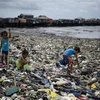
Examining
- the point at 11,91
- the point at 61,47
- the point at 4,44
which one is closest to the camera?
the point at 11,91

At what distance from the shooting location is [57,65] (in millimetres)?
8867

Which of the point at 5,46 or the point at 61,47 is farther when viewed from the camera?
the point at 61,47

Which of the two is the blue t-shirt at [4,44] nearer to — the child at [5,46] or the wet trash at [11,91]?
the child at [5,46]

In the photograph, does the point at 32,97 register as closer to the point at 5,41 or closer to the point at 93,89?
the point at 93,89

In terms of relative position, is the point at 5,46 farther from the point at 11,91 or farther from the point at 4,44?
the point at 11,91

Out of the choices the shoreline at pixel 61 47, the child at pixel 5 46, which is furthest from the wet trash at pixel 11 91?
the shoreline at pixel 61 47

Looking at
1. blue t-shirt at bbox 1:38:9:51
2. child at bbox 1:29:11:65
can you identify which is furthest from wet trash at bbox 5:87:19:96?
blue t-shirt at bbox 1:38:9:51

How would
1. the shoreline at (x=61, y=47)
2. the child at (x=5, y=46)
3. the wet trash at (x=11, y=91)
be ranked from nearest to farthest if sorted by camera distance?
the wet trash at (x=11, y=91)
the child at (x=5, y=46)
the shoreline at (x=61, y=47)

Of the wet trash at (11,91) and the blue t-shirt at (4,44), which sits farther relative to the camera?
the blue t-shirt at (4,44)

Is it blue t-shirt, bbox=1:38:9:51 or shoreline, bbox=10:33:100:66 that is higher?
blue t-shirt, bbox=1:38:9:51

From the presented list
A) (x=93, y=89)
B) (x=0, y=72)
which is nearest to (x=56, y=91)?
(x=93, y=89)

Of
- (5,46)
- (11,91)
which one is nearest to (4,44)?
(5,46)

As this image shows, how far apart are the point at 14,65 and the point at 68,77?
6.75 ft

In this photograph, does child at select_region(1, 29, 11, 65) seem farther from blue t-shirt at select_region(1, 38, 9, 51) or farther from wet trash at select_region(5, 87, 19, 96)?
wet trash at select_region(5, 87, 19, 96)
